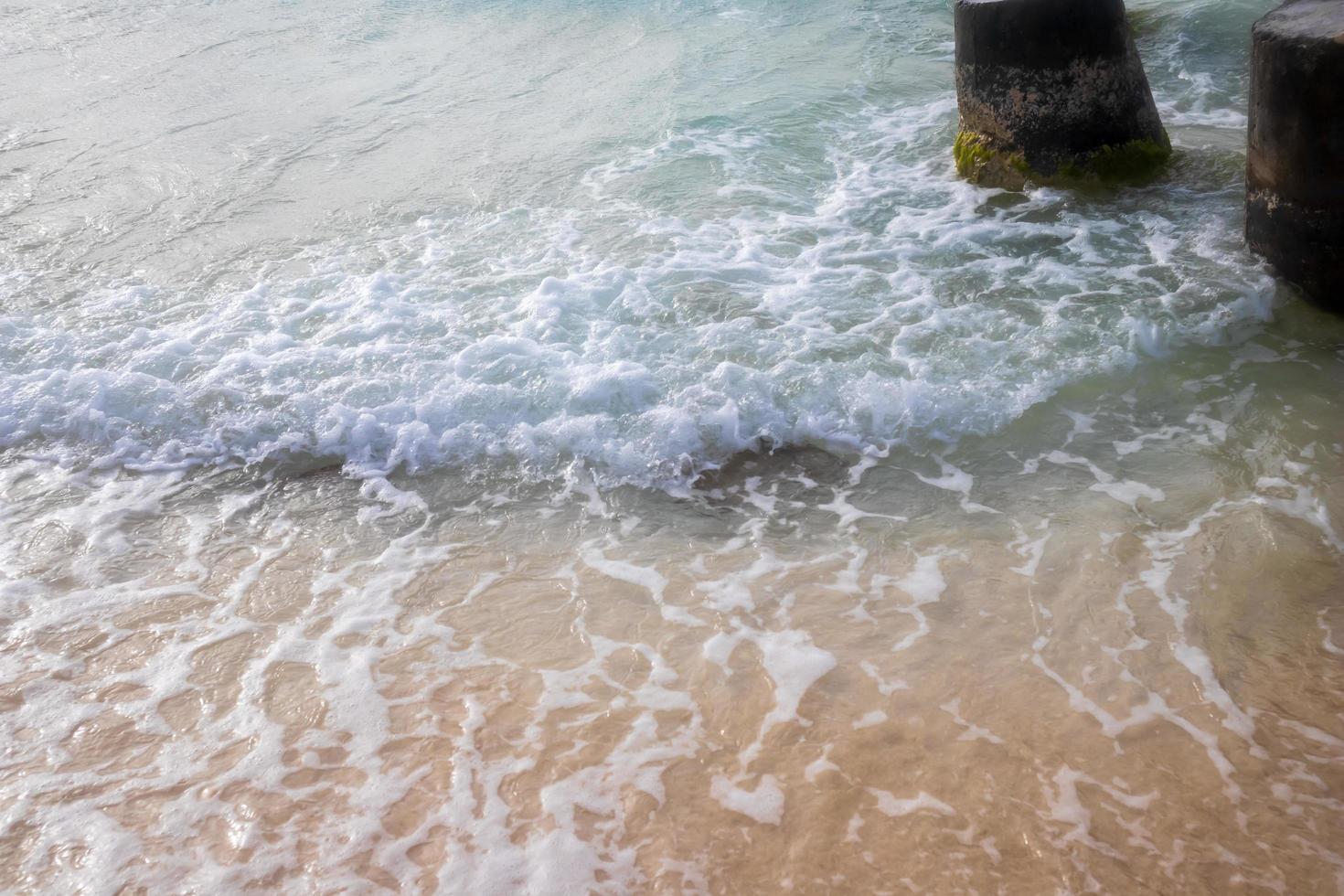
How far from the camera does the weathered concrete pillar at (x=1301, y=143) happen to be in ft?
16.3

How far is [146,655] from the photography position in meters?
3.75

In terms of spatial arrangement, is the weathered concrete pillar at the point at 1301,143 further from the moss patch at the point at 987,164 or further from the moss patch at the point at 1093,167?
the moss patch at the point at 987,164

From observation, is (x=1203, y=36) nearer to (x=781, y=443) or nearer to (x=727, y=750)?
(x=781, y=443)

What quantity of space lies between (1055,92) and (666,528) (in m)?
4.71

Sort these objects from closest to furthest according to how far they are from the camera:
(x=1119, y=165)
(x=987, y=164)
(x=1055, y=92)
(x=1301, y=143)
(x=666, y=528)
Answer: (x=666, y=528) → (x=1301, y=143) → (x=1055, y=92) → (x=1119, y=165) → (x=987, y=164)

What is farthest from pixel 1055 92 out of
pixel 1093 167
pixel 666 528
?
pixel 666 528

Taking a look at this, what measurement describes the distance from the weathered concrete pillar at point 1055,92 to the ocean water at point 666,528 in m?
0.28

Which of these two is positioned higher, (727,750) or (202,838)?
(202,838)

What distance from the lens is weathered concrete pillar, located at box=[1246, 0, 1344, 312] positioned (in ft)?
16.3

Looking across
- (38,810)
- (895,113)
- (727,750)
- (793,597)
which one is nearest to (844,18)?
(895,113)

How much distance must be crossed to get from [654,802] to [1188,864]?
150cm

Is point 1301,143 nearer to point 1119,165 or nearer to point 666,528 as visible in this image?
point 1119,165

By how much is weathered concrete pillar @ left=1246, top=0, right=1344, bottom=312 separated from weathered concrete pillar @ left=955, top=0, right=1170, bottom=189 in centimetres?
147

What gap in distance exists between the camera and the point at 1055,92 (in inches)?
275
